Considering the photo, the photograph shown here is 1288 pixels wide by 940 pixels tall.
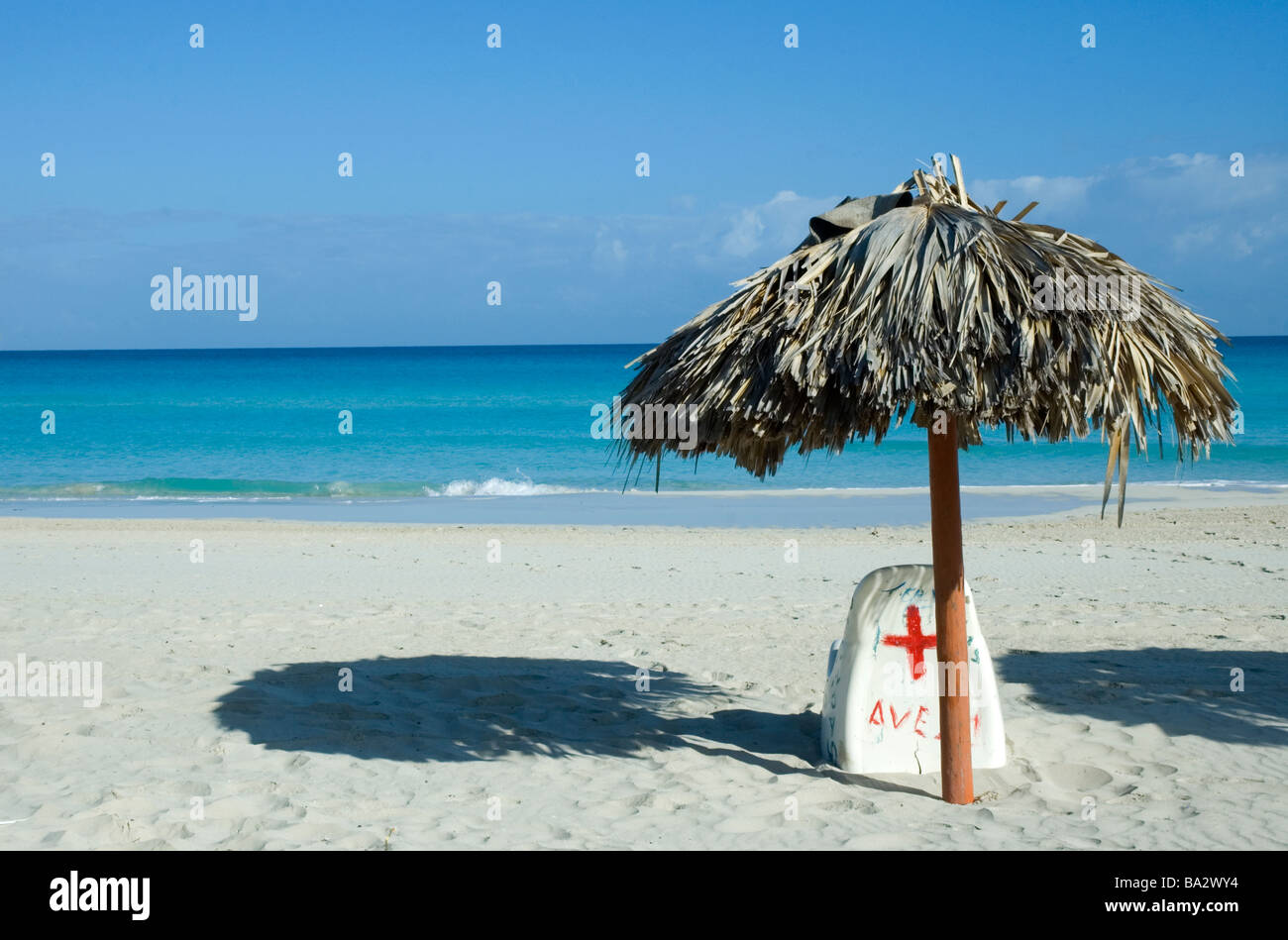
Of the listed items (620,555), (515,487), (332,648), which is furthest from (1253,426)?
(332,648)

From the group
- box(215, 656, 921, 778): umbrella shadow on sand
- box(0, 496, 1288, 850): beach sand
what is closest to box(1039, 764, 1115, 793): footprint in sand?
box(0, 496, 1288, 850): beach sand

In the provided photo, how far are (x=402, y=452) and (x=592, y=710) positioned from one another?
26.2 meters

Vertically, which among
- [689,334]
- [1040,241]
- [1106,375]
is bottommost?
[1106,375]

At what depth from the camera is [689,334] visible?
4.32m

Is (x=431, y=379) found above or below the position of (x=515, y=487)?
above

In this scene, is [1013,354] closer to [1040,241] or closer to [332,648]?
[1040,241]

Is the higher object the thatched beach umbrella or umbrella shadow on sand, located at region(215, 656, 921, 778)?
the thatched beach umbrella

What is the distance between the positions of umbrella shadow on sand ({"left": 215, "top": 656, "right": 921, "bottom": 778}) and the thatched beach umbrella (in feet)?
4.27

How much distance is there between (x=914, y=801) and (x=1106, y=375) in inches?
73.6

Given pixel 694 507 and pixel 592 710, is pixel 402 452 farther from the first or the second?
pixel 592 710

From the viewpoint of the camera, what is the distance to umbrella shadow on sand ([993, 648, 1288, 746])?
A: 5.19 meters

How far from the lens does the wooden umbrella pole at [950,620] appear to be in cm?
413

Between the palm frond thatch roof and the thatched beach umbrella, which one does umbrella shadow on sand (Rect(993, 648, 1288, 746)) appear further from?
the palm frond thatch roof

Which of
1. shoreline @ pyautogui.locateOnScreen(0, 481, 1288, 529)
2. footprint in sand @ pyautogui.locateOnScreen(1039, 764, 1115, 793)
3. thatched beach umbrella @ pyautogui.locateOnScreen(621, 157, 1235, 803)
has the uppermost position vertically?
thatched beach umbrella @ pyautogui.locateOnScreen(621, 157, 1235, 803)
